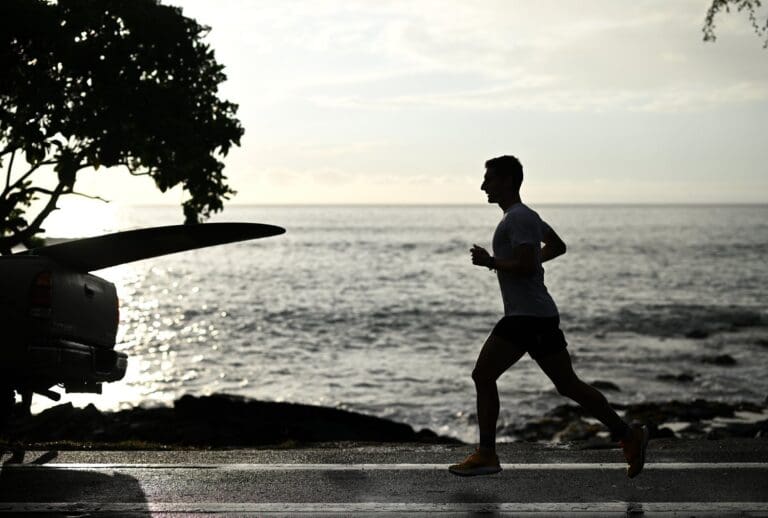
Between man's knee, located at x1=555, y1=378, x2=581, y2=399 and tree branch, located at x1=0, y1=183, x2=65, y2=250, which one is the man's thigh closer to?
man's knee, located at x1=555, y1=378, x2=581, y2=399

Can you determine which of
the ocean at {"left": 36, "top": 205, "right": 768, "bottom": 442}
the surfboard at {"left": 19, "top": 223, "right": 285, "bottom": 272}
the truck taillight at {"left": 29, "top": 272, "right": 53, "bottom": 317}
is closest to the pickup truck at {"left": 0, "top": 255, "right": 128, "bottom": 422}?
the truck taillight at {"left": 29, "top": 272, "right": 53, "bottom": 317}

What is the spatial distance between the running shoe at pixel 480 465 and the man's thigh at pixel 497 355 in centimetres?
50

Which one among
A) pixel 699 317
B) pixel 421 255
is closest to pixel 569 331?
pixel 699 317

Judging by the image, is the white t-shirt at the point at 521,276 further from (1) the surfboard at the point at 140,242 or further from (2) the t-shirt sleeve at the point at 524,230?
(1) the surfboard at the point at 140,242

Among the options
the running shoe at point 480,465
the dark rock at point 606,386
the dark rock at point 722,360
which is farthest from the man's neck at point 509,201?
the dark rock at point 722,360

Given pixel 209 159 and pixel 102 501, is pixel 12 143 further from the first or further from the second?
pixel 102 501

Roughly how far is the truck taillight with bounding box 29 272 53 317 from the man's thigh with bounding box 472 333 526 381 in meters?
2.81

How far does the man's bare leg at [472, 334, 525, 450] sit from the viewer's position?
240 inches

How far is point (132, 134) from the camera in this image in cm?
1364

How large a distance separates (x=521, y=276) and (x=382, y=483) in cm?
156

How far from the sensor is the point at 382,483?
622 cm

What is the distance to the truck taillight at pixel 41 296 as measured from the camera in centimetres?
643

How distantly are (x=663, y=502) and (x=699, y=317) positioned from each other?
110ft

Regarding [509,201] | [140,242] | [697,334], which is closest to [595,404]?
[509,201]
